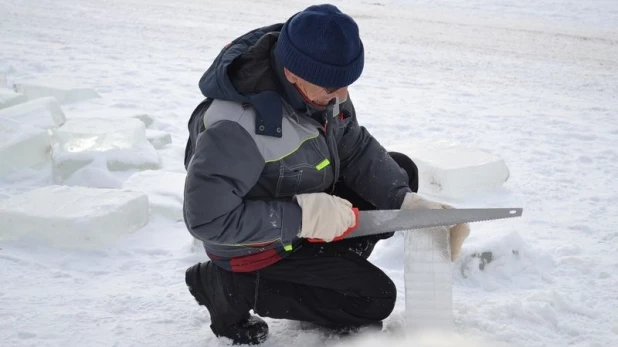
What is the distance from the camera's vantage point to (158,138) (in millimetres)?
4262

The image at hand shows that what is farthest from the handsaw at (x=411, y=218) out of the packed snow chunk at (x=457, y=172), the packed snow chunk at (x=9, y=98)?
the packed snow chunk at (x=9, y=98)

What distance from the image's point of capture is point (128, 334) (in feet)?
7.54

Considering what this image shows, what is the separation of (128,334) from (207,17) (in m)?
7.58

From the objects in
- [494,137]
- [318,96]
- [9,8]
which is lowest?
[9,8]

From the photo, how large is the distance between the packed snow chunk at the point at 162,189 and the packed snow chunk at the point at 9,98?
1.42m

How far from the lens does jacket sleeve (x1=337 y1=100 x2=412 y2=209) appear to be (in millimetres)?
2463

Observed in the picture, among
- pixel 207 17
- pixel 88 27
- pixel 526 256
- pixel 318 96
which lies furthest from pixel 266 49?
pixel 207 17

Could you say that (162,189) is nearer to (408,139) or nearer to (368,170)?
(368,170)

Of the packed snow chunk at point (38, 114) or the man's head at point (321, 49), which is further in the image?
the packed snow chunk at point (38, 114)

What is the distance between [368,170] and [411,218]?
306 millimetres

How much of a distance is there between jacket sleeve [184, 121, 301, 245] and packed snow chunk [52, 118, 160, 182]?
182cm

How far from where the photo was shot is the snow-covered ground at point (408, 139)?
2395mm

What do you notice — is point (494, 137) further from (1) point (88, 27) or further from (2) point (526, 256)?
(1) point (88, 27)

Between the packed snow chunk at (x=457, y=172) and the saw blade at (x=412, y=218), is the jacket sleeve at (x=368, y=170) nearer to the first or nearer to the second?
the saw blade at (x=412, y=218)
